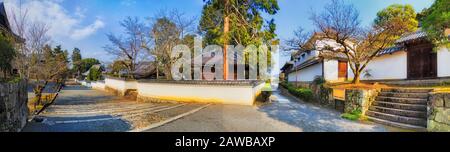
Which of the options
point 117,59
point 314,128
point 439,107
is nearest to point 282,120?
point 314,128

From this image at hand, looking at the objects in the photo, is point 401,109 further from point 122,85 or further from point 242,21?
point 122,85

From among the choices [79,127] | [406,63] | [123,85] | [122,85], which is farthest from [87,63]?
[406,63]

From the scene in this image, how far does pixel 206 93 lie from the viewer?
11.0 m

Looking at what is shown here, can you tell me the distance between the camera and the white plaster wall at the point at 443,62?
9977 mm

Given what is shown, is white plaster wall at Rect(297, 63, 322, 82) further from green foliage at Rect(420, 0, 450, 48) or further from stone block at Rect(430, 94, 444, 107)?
stone block at Rect(430, 94, 444, 107)

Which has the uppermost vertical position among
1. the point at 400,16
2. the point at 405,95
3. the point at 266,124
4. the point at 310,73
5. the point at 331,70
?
the point at 400,16

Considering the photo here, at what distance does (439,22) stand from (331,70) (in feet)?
35.8

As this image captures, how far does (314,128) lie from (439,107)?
2.84m

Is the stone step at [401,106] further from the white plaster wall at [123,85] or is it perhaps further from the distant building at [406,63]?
the white plaster wall at [123,85]

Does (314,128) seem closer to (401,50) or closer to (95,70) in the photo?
(401,50)

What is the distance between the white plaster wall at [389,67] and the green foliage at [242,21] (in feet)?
23.3

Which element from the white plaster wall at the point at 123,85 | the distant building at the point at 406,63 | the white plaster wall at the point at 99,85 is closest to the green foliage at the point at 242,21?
the distant building at the point at 406,63

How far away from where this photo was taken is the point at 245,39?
13.4m

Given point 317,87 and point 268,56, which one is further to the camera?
point 268,56
